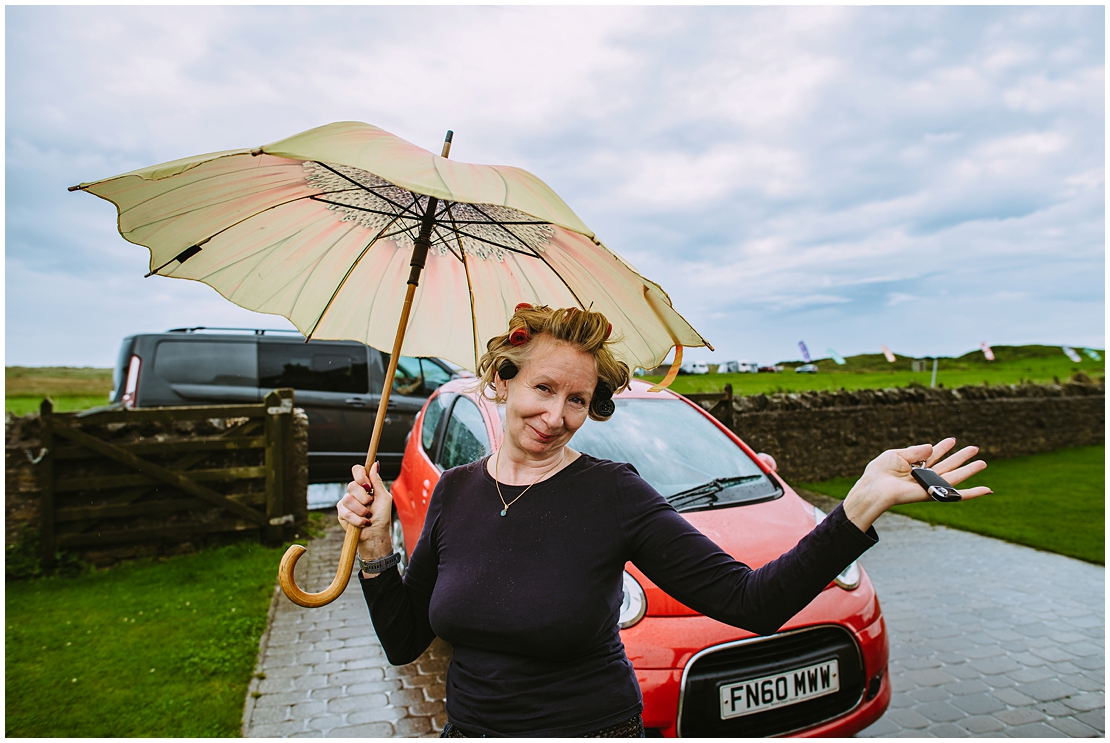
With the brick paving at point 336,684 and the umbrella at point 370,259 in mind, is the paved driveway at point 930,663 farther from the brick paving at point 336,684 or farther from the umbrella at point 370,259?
the umbrella at point 370,259

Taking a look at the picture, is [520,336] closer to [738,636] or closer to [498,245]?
[498,245]

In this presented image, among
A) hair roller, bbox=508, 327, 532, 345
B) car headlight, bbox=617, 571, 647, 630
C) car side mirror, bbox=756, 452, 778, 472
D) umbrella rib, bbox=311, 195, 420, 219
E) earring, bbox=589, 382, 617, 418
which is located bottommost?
car headlight, bbox=617, 571, 647, 630

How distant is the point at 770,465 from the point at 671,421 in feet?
2.35

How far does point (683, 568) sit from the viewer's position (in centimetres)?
153

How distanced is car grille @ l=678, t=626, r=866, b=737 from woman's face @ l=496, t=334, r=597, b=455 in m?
1.73

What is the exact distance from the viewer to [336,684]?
164 inches

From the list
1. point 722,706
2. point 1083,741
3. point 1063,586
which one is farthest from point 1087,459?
point 722,706

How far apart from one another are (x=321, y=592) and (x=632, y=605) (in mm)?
1768

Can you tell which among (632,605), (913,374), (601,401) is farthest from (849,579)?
(913,374)

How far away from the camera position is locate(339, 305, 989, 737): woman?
60.1 inches

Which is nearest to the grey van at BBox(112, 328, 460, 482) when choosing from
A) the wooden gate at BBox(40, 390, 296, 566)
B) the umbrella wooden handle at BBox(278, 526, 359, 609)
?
the wooden gate at BBox(40, 390, 296, 566)

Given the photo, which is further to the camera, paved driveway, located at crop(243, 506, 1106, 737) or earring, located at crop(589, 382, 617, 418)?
paved driveway, located at crop(243, 506, 1106, 737)

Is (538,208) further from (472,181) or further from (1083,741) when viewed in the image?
(1083,741)

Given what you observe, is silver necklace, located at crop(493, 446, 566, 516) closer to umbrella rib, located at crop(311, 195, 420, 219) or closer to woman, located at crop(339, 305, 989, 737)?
woman, located at crop(339, 305, 989, 737)
